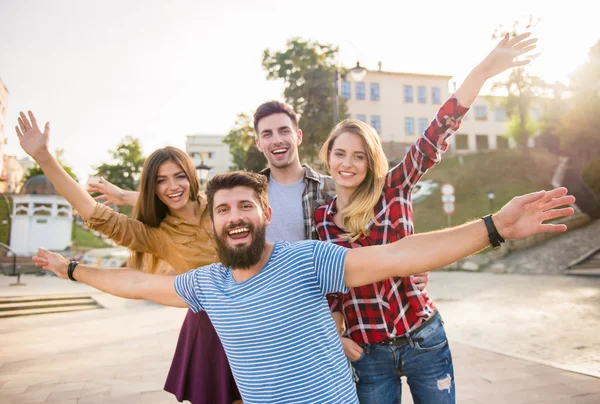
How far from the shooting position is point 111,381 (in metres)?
6.10

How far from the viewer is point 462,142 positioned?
52.7m

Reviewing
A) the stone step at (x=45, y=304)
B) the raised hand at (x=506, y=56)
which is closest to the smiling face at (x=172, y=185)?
the raised hand at (x=506, y=56)

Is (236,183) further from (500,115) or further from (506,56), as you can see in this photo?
(500,115)

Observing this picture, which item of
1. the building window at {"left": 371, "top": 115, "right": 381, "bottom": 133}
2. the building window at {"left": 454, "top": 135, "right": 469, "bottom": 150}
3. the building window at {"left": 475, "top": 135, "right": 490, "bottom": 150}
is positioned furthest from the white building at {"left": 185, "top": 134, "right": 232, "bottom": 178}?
the building window at {"left": 475, "top": 135, "right": 490, "bottom": 150}

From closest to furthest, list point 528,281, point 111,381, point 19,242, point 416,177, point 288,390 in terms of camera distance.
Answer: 1. point 288,390
2. point 416,177
3. point 111,381
4. point 528,281
5. point 19,242

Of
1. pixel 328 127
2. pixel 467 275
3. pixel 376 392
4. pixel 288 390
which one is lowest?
pixel 467 275

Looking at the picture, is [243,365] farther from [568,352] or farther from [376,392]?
[568,352]

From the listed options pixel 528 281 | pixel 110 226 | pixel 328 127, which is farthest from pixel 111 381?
pixel 328 127

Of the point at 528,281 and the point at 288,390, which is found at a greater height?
Answer: the point at 288,390

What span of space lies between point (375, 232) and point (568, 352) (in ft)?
20.0

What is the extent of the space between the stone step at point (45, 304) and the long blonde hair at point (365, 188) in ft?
45.6

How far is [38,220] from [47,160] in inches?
1187

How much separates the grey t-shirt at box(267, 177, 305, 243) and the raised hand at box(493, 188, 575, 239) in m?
1.64

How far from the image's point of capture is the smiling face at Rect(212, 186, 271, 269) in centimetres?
213
